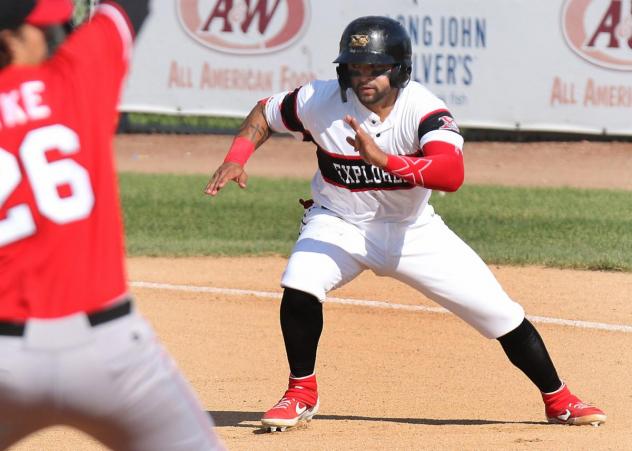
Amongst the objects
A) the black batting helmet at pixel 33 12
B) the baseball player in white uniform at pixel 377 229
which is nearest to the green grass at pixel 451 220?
the baseball player in white uniform at pixel 377 229

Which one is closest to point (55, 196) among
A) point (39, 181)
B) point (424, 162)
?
point (39, 181)

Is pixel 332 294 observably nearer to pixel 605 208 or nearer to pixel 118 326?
pixel 605 208

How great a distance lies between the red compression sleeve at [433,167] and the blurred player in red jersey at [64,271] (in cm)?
247

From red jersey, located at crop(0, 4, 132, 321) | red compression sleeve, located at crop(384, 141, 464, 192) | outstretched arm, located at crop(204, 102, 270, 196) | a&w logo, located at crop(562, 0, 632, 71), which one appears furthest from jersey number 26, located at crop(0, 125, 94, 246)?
a&w logo, located at crop(562, 0, 632, 71)

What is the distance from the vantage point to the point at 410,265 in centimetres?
591

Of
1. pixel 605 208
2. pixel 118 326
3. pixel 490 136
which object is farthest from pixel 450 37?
pixel 118 326

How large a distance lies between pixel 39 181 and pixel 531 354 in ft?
11.6

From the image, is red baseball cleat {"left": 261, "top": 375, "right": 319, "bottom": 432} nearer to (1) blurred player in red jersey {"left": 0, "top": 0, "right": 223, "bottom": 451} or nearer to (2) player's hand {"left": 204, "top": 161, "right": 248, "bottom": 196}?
(2) player's hand {"left": 204, "top": 161, "right": 248, "bottom": 196}

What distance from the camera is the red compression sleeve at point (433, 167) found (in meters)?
5.43

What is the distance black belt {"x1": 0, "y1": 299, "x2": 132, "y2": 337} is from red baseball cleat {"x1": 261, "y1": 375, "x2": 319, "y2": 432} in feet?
9.51

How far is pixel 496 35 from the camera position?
55.8 feet

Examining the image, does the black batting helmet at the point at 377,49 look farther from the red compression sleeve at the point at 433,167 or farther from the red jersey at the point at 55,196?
the red jersey at the point at 55,196

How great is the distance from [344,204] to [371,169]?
240 mm

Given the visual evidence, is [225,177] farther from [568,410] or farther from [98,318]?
[98,318]
